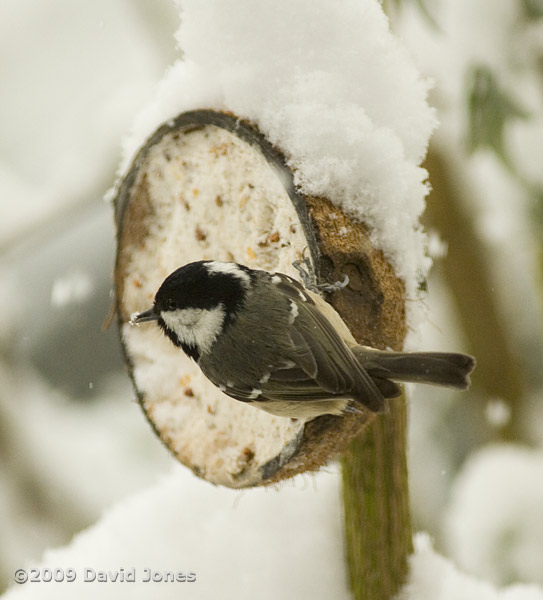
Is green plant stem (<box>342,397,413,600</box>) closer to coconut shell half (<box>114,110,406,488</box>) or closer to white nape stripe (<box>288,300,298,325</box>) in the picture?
coconut shell half (<box>114,110,406,488</box>)

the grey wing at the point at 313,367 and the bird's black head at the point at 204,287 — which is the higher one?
the bird's black head at the point at 204,287

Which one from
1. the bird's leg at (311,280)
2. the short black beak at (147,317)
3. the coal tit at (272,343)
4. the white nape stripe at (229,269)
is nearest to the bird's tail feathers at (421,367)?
the coal tit at (272,343)

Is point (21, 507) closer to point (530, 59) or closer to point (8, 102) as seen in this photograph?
point (8, 102)

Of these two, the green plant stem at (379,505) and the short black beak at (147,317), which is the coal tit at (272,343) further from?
the green plant stem at (379,505)

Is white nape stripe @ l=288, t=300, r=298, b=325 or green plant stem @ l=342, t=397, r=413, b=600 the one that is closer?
white nape stripe @ l=288, t=300, r=298, b=325

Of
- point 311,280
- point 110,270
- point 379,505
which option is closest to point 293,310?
point 311,280

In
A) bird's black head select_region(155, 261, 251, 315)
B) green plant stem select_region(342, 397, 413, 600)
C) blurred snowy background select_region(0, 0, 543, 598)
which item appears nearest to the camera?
bird's black head select_region(155, 261, 251, 315)

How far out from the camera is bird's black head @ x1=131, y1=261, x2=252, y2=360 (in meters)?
1.05

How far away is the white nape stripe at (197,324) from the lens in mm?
1089

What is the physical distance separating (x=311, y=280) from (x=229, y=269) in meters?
0.13

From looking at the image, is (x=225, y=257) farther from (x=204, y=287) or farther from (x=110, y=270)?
(x=110, y=270)

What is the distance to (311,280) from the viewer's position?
1072 millimetres

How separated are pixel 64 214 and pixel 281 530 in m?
1.00

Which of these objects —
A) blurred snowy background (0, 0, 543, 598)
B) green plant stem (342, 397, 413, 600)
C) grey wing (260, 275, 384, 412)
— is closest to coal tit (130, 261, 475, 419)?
grey wing (260, 275, 384, 412)
